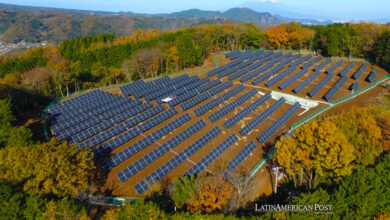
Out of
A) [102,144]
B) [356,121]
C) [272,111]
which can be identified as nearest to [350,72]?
[272,111]

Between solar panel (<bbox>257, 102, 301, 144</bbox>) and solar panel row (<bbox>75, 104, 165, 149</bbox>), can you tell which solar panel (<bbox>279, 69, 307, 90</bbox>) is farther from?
solar panel row (<bbox>75, 104, 165, 149</bbox>)

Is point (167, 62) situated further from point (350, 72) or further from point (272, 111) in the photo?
point (350, 72)

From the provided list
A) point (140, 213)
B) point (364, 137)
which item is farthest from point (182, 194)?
point (364, 137)

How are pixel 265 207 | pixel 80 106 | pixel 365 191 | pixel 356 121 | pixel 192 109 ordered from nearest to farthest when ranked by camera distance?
pixel 365 191 → pixel 265 207 → pixel 356 121 → pixel 80 106 → pixel 192 109

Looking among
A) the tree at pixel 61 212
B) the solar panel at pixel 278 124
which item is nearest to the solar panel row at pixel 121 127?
the tree at pixel 61 212

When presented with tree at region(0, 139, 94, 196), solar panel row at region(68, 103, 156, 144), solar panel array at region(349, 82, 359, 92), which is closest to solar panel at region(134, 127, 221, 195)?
tree at region(0, 139, 94, 196)

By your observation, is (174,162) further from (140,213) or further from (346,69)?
(346,69)
